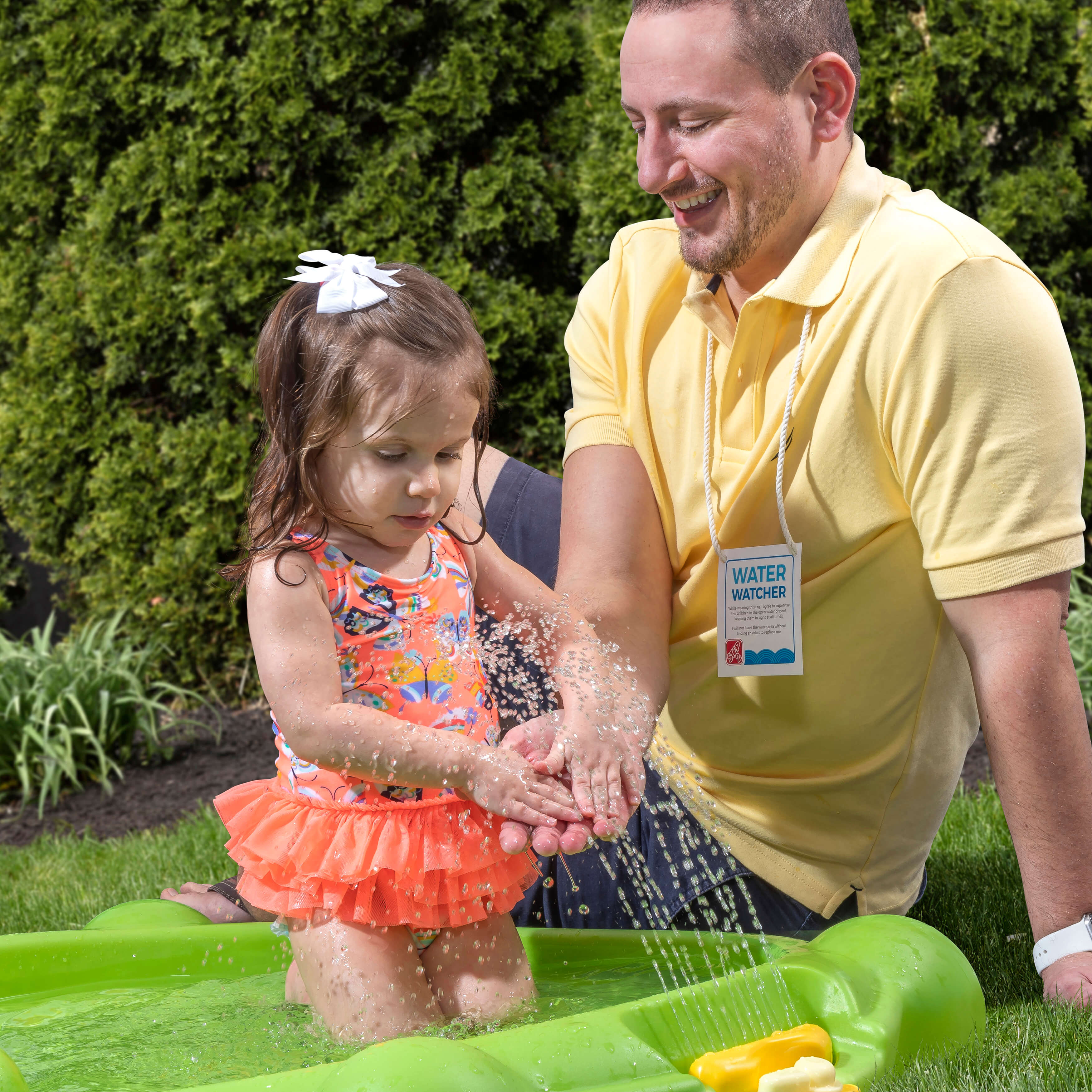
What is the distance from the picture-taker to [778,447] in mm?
2084

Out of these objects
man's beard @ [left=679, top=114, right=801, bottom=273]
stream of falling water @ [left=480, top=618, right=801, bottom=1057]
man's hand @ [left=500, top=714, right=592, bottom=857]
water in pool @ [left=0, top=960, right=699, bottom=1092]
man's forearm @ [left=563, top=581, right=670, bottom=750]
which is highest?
man's beard @ [left=679, top=114, right=801, bottom=273]

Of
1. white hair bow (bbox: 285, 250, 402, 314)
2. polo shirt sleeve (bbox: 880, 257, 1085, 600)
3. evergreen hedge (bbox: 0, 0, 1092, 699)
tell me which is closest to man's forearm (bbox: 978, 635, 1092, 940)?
polo shirt sleeve (bbox: 880, 257, 1085, 600)

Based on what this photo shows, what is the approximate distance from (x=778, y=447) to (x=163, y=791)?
8.71 feet

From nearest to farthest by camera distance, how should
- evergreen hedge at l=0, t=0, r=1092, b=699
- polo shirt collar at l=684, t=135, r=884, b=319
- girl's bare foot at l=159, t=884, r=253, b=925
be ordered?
polo shirt collar at l=684, t=135, r=884, b=319
girl's bare foot at l=159, t=884, r=253, b=925
evergreen hedge at l=0, t=0, r=1092, b=699

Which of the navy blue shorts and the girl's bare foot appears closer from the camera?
the navy blue shorts

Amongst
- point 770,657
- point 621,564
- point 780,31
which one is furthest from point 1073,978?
point 780,31

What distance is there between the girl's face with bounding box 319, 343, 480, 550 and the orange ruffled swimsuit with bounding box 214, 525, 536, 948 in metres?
0.10

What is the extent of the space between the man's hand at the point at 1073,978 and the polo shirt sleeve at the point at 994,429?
0.55 m

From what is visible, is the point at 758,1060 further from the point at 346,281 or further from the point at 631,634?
the point at 346,281

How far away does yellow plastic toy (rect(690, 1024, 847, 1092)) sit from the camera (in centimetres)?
159

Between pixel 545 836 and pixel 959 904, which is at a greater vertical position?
pixel 545 836

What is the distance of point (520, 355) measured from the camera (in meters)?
4.48

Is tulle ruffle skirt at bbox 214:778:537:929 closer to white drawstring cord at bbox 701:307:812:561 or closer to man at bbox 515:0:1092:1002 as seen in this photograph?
man at bbox 515:0:1092:1002

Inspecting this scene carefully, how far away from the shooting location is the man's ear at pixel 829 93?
1.98 metres
